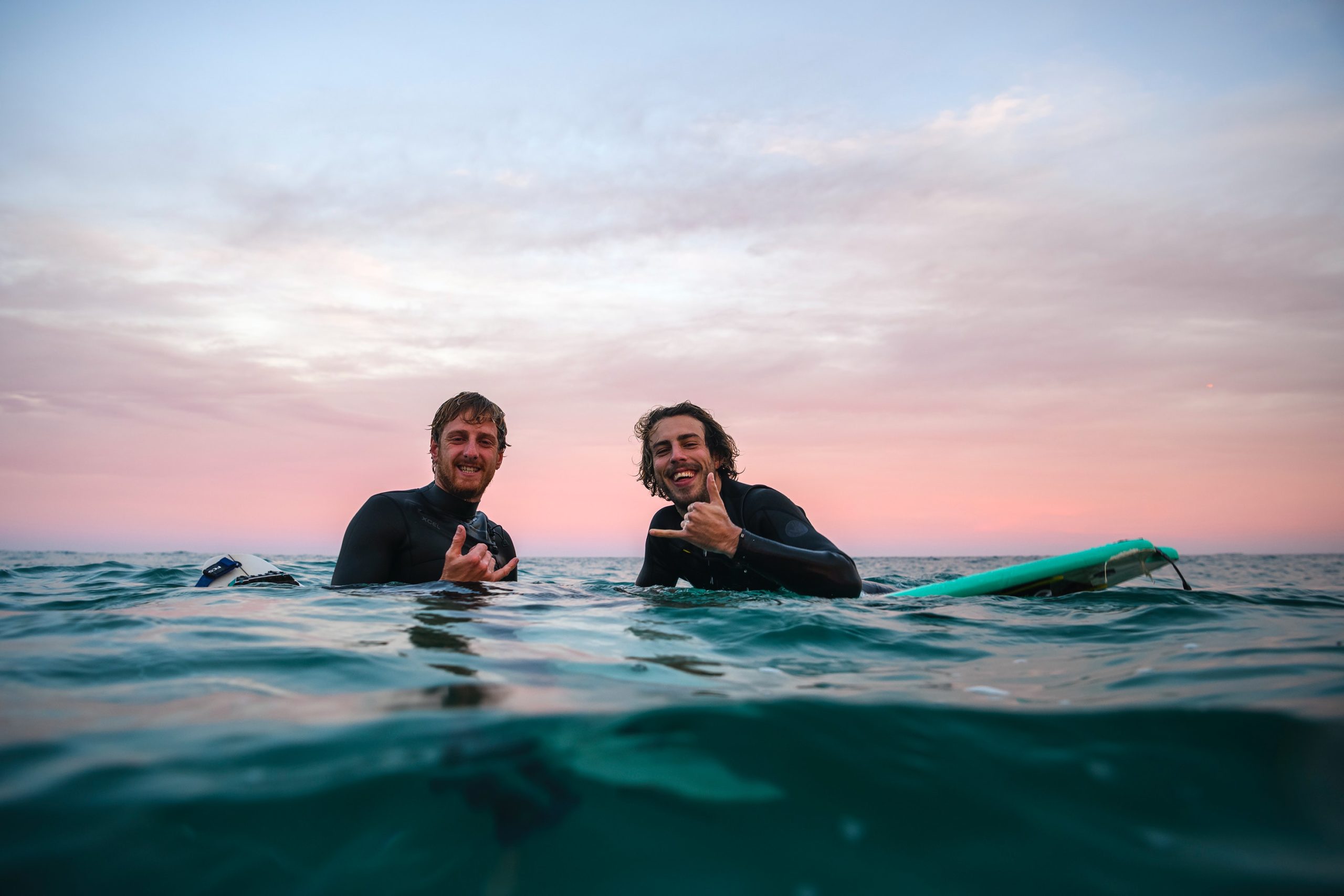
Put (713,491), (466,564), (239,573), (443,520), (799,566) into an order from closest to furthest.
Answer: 1. (466,564)
2. (799,566)
3. (713,491)
4. (443,520)
5. (239,573)

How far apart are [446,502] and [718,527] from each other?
2.65 m

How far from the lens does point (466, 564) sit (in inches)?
189

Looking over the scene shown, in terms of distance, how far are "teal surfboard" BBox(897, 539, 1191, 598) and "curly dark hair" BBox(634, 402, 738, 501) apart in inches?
83.9

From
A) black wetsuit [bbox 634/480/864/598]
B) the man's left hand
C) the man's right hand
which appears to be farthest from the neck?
the man's left hand

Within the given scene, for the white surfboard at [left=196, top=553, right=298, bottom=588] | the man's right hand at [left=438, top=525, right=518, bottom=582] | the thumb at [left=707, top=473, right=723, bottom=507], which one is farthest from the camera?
→ the white surfboard at [left=196, top=553, right=298, bottom=588]

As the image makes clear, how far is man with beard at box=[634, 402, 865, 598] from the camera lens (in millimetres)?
4969

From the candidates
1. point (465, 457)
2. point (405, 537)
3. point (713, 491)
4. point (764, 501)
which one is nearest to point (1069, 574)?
point (764, 501)

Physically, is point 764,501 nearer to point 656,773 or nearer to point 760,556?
point 760,556

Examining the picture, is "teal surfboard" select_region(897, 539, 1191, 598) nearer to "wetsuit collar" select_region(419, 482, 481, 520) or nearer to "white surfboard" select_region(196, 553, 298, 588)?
"wetsuit collar" select_region(419, 482, 481, 520)

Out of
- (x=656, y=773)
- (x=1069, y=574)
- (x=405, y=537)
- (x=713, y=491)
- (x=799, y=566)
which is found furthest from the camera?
(x=1069, y=574)

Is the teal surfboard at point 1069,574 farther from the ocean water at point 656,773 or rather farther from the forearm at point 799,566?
the ocean water at point 656,773

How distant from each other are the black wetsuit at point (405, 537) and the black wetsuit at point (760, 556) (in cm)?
160

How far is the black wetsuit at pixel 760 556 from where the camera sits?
5004 mm

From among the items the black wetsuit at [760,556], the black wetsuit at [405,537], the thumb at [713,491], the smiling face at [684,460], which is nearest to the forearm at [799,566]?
the black wetsuit at [760,556]
